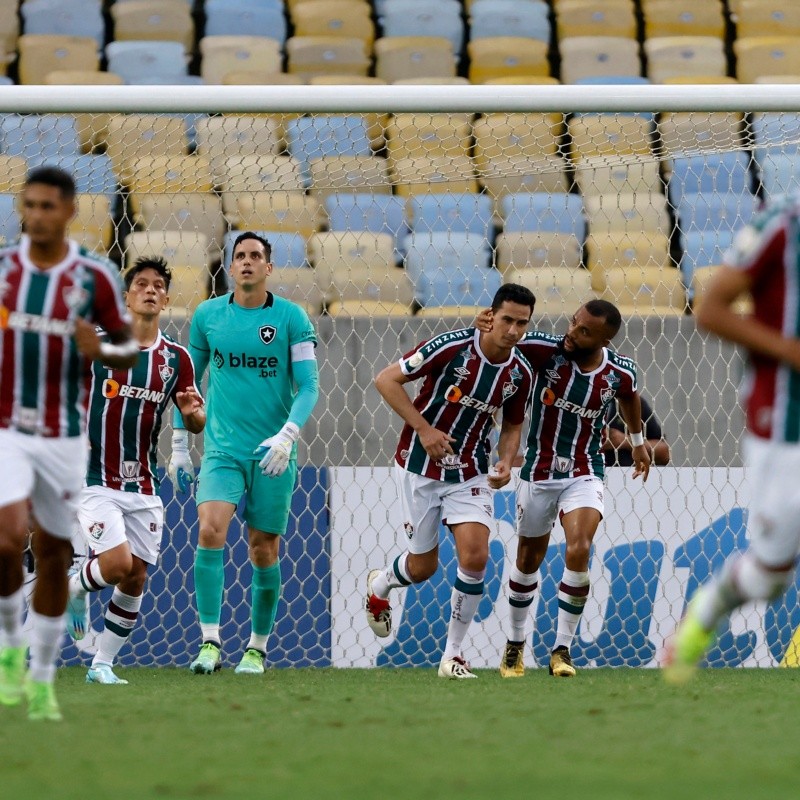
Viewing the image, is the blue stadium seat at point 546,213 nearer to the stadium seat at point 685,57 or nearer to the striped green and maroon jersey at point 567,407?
the striped green and maroon jersey at point 567,407

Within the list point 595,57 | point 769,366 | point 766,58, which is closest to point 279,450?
point 769,366

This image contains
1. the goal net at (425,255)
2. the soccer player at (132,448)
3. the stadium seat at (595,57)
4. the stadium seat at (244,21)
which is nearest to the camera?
the soccer player at (132,448)

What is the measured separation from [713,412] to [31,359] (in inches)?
189

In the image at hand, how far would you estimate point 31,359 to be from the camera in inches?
185

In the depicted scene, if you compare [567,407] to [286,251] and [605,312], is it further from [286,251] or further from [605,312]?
[286,251]

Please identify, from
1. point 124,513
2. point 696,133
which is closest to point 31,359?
point 124,513

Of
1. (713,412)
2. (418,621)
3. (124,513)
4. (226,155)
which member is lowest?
(418,621)

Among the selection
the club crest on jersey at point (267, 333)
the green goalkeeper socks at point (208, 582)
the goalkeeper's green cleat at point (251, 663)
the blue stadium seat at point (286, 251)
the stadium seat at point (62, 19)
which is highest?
the stadium seat at point (62, 19)

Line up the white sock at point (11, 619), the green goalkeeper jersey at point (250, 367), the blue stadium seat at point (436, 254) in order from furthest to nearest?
the blue stadium seat at point (436, 254), the green goalkeeper jersey at point (250, 367), the white sock at point (11, 619)

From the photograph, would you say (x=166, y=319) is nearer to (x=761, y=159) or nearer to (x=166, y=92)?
(x=166, y=92)

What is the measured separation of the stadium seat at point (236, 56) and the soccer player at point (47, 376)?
8.58m

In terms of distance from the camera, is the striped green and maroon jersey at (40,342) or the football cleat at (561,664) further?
the football cleat at (561,664)

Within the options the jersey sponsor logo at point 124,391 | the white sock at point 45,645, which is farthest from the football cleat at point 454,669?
the white sock at point 45,645

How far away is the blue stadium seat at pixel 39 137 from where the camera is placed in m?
9.03
